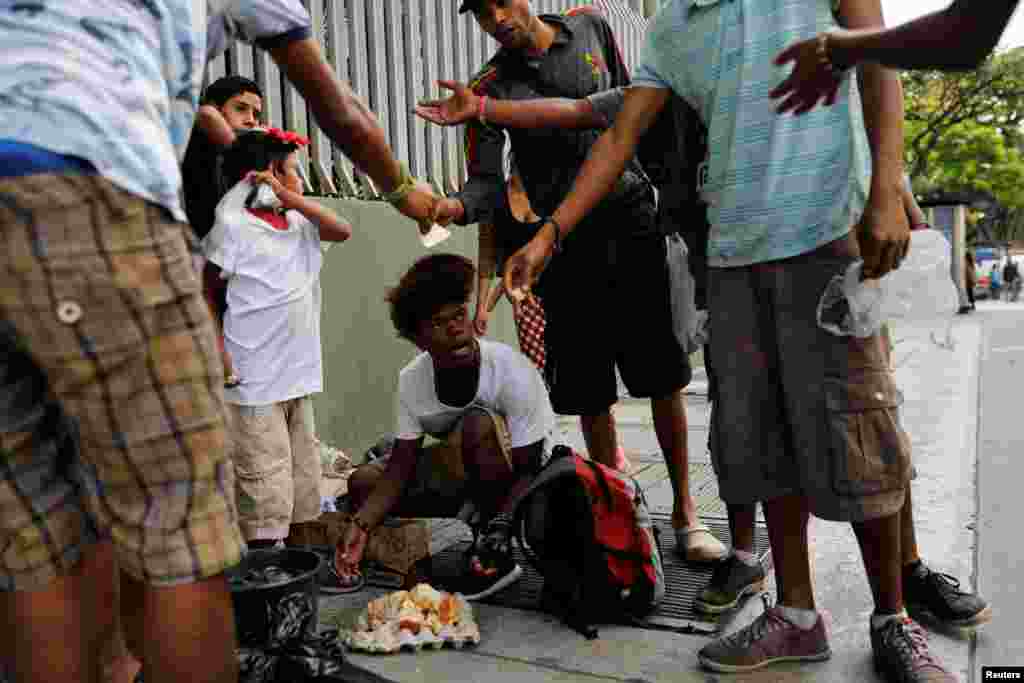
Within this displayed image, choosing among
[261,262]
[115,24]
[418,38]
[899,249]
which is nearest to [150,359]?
[115,24]

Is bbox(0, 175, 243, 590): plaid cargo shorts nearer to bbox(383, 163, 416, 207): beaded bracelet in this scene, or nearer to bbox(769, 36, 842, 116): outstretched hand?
bbox(383, 163, 416, 207): beaded bracelet

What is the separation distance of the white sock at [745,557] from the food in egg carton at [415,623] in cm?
80

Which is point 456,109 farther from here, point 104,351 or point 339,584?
point 104,351

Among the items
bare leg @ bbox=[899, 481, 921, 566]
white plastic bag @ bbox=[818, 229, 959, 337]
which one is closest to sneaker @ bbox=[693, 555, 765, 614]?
bare leg @ bbox=[899, 481, 921, 566]

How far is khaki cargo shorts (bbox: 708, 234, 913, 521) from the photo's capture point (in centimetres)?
216

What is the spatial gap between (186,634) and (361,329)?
12.0 feet

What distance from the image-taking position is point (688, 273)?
10.1 ft

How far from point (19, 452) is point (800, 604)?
1.86 meters

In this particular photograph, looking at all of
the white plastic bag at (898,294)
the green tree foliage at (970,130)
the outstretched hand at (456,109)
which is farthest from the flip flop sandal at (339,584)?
the green tree foliage at (970,130)

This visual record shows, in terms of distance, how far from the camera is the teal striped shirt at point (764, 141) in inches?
86.4

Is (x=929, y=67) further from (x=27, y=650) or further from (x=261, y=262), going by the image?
(x=261, y=262)

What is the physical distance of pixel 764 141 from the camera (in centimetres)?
226

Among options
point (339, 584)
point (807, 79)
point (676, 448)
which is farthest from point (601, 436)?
point (807, 79)

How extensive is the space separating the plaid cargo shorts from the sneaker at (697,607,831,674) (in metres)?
1.46
